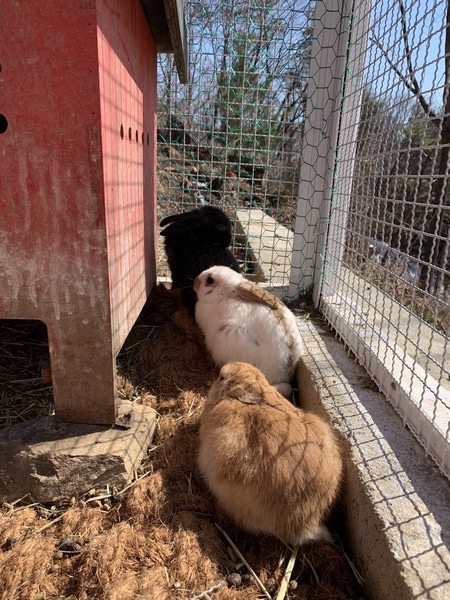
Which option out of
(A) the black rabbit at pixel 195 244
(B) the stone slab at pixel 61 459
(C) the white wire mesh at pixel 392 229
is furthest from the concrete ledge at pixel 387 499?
(A) the black rabbit at pixel 195 244

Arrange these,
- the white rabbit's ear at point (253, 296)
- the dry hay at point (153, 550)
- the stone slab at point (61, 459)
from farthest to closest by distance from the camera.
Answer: the white rabbit's ear at point (253, 296) < the stone slab at point (61, 459) < the dry hay at point (153, 550)

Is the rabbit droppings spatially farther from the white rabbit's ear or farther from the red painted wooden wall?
the red painted wooden wall

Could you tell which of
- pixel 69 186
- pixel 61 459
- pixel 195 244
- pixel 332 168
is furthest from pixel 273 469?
pixel 332 168

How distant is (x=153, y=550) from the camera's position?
1.47 meters

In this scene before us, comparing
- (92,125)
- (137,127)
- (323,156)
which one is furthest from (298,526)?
(323,156)

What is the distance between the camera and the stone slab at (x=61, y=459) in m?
1.69

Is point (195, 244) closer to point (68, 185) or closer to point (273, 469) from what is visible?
point (68, 185)

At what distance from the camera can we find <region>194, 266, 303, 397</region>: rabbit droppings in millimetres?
2336

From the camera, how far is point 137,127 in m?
2.40

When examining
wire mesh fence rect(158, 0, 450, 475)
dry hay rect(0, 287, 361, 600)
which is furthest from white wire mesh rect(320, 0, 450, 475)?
dry hay rect(0, 287, 361, 600)

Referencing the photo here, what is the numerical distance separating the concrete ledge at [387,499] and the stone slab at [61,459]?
85 cm

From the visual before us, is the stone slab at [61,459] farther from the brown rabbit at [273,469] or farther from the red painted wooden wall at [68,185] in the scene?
the brown rabbit at [273,469]

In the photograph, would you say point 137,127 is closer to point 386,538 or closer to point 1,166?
point 1,166

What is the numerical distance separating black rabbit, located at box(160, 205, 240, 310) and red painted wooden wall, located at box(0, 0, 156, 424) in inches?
48.0
